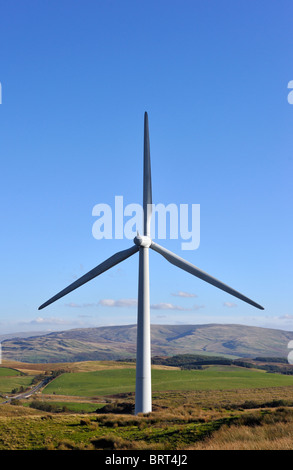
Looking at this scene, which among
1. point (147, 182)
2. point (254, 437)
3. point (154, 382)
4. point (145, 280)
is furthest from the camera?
point (154, 382)

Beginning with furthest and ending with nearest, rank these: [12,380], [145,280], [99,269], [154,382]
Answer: [12,380]
[154,382]
[99,269]
[145,280]

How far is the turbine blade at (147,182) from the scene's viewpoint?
155ft

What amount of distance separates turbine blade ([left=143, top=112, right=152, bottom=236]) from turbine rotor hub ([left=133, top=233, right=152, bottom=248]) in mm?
1239

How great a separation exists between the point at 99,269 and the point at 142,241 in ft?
19.7

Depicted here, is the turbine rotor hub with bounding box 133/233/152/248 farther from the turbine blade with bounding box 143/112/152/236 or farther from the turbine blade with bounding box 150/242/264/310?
the turbine blade with bounding box 143/112/152/236

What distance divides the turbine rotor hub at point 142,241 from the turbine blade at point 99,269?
3.84 feet

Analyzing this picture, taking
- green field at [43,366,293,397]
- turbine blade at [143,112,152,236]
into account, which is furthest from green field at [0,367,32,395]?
turbine blade at [143,112,152,236]

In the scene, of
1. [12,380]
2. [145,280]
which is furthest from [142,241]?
[12,380]

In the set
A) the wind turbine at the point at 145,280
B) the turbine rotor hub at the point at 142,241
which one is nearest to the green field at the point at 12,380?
the wind turbine at the point at 145,280

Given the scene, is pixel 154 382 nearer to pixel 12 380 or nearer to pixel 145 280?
pixel 12 380

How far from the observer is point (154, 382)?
130 m

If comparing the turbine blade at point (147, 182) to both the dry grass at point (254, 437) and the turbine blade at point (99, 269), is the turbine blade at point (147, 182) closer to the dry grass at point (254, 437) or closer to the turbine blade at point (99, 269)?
the turbine blade at point (99, 269)
